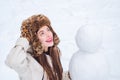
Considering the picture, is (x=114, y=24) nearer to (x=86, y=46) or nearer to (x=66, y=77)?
(x=66, y=77)

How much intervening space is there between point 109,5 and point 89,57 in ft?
4.58

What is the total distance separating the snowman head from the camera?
31.8 inches

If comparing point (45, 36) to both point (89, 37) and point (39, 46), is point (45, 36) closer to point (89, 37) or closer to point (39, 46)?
point (39, 46)

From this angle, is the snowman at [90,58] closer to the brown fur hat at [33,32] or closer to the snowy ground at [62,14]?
the brown fur hat at [33,32]

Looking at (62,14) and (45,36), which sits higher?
(45,36)

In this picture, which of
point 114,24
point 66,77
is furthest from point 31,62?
point 114,24

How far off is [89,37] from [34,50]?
7.0 inches

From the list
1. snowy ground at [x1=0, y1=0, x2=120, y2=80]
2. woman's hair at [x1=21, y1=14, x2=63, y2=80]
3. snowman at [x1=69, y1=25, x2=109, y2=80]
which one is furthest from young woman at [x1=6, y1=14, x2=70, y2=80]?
snowy ground at [x1=0, y1=0, x2=120, y2=80]

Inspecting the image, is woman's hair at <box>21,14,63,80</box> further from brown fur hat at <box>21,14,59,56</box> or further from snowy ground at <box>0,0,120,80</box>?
snowy ground at <box>0,0,120,80</box>

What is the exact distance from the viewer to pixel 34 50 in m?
0.90

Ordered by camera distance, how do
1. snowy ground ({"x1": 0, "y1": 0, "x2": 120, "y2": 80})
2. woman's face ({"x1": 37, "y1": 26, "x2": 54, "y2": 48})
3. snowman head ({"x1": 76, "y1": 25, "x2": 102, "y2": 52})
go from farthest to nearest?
snowy ground ({"x1": 0, "y1": 0, "x2": 120, "y2": 80})
woman's face ({"x1": 37, "y1": 26, "x2": 54, "y2": 48})
snowman head ({"x1": 76, "y1": 25, "x2": 102, "y2": 52})

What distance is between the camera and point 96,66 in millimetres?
822

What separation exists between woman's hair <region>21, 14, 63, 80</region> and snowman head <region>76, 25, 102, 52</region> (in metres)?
0.13

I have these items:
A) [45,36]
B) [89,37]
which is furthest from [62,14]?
[89,37]
